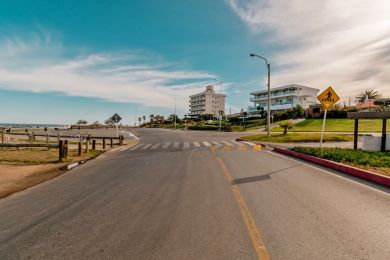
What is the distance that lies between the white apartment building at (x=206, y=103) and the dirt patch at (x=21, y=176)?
13741 cm

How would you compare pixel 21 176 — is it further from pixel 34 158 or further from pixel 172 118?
pixel 172 118

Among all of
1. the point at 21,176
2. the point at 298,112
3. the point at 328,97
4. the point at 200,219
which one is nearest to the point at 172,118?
the point at 298,112

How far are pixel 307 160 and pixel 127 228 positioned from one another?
10.1 m

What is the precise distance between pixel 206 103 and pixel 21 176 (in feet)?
471

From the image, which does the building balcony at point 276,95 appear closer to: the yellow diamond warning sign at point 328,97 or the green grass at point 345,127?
the green grass at point 345,127

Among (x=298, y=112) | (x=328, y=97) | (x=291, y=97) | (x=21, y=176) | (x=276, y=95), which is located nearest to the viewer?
(x=21, y=176)

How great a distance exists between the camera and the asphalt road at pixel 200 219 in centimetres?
347

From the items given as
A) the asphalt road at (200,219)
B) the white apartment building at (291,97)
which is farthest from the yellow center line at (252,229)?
the white apartment building at (291,97)

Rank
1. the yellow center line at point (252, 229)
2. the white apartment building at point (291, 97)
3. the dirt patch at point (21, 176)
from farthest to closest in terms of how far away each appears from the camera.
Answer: the white apartment building at point (291, 97)
the dirt patch at point (21, 176)
the yellow center line at point (252, 229)

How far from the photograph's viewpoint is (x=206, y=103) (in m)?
152

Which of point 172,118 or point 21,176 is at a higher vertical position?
point 172,118

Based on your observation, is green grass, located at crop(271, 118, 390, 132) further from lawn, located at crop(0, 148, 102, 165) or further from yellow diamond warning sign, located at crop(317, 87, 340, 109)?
lawn, located at crop(0, 148, 102, 165)

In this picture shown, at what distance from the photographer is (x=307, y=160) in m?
11.9

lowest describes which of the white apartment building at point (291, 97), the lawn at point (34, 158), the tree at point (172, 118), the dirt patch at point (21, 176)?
the lawn at point (34, 158)
